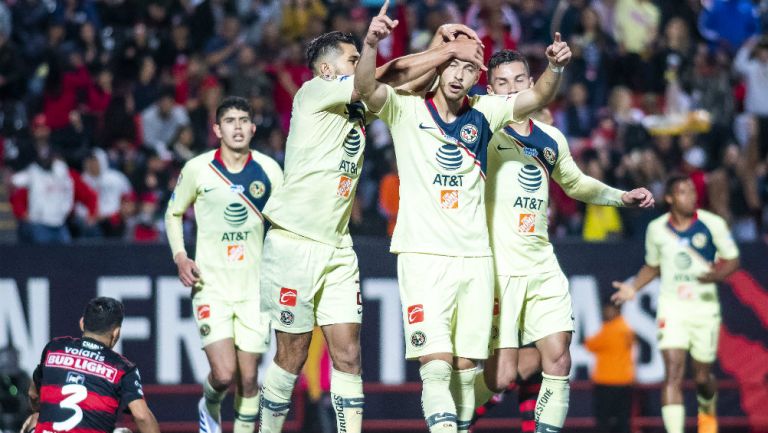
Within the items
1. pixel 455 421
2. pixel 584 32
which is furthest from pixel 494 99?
pixel 584 32

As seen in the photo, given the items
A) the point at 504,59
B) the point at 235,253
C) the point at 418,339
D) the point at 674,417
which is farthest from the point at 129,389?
the point at 674,417

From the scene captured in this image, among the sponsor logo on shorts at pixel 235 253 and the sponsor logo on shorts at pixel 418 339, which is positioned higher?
the sponsor logo on shorts at pixel 235 253

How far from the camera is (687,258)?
1298 centimetres

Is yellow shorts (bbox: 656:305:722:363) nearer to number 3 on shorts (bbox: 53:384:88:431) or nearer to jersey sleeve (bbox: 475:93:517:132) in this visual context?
jersey sleeve (bbox: 475:93:517:132)

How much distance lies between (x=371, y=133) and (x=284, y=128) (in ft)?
4.16

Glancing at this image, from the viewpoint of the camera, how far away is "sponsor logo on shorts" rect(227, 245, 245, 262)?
10.9 meters

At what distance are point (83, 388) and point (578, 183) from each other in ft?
13.4

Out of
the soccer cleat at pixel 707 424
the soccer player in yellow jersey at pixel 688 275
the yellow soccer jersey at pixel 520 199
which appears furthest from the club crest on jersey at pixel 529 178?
the soccer cleat at pixel 707 424

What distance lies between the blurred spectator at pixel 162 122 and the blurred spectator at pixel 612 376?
6633 millimetres

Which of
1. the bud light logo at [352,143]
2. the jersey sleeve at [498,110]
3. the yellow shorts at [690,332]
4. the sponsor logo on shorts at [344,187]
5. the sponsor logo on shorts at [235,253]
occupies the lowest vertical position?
the yellow shorts at [690,332]

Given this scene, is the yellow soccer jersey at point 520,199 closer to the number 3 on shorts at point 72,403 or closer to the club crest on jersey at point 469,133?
the club crest on jersey at point 469,133

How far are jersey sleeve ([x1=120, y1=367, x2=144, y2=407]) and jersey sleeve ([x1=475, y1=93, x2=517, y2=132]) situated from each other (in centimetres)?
290

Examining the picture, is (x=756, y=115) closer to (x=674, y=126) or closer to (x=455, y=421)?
(x=674, y=126)

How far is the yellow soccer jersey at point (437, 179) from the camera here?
876 cm
